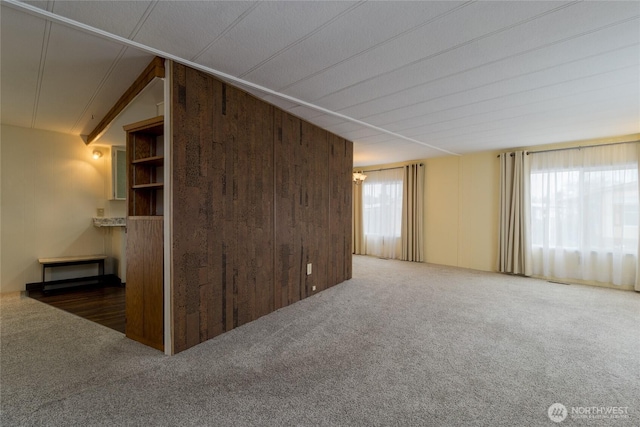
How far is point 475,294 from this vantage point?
4.09 meters

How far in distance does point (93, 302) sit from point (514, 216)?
6.77 m

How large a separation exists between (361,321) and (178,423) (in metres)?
1.94

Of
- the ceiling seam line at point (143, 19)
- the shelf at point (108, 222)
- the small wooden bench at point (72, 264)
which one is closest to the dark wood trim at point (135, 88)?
the ceiling seam line at point (143, 19)

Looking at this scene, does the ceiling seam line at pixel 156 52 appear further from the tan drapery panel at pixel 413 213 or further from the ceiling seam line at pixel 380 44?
the tan drapery panel at pixel 413 213

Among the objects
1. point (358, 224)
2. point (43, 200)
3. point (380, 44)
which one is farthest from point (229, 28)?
point (358, 224)

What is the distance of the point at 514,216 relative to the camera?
5262mm

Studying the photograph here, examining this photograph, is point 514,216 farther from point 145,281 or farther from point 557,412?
point 145,281

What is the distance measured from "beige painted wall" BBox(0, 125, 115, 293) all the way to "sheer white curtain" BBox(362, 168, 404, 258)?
5.62 meters

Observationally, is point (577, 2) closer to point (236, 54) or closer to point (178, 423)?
point (236, 54)

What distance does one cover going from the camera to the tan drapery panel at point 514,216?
204 inches

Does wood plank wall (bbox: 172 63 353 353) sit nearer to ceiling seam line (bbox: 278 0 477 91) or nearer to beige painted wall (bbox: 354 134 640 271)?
ceiling seam line (bbox: 278 0 477 91)

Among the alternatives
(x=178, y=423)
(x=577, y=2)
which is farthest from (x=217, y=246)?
(x=577, y=2)

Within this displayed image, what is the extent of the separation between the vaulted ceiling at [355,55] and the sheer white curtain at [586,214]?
1152 millimetres

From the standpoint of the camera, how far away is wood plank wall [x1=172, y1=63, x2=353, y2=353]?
2389 mm
